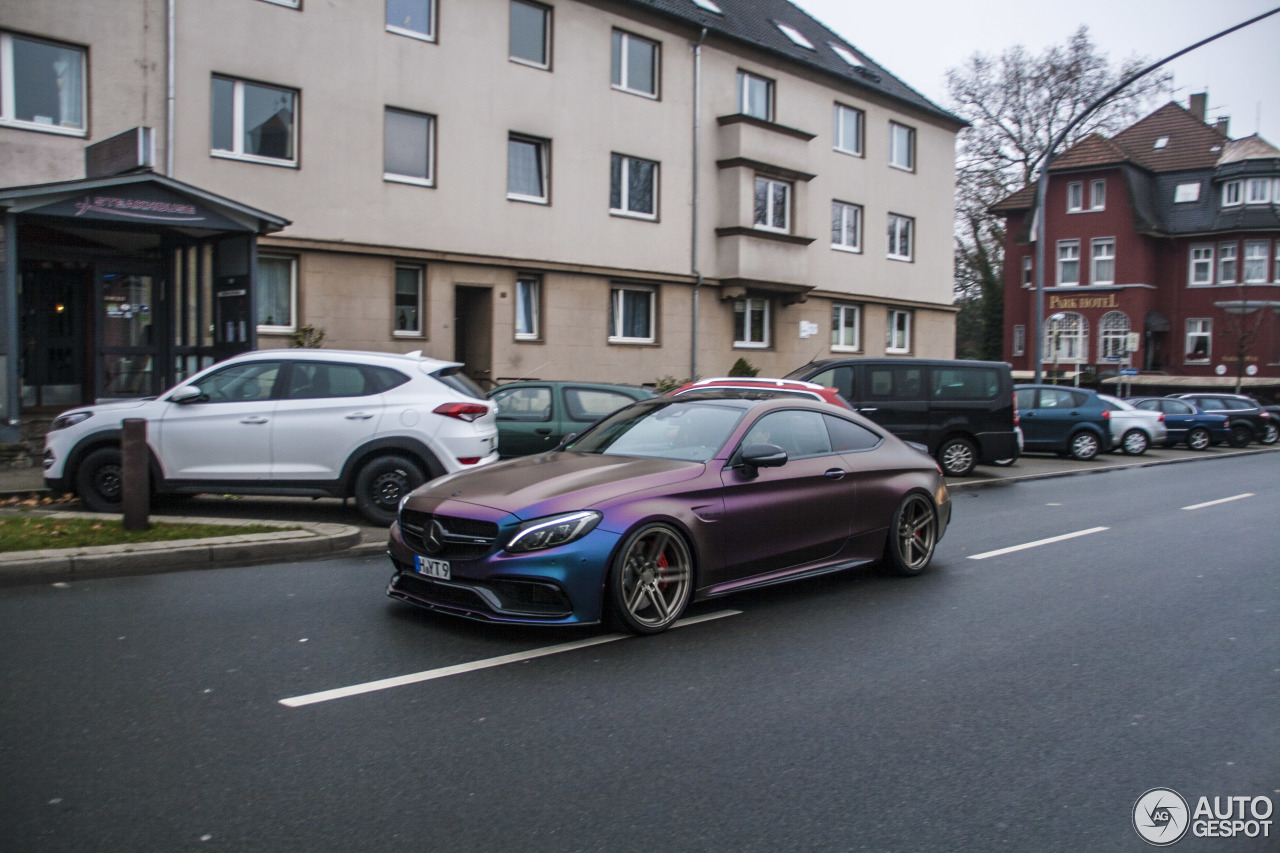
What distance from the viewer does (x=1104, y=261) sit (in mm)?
51906

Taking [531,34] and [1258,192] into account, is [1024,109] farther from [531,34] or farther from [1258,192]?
[531,34]

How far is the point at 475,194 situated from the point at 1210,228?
A: 4357 cm

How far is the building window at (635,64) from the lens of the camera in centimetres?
2392

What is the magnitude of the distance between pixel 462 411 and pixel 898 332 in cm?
2519

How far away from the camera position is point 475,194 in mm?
20984

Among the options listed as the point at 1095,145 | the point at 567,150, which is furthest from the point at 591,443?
the point at 1095,145

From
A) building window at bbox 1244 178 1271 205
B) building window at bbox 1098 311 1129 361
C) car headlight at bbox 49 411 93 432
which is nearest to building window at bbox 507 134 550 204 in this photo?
car headlight at bbox 49 411 93 432

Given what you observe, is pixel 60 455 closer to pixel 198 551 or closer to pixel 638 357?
pixel 198 551

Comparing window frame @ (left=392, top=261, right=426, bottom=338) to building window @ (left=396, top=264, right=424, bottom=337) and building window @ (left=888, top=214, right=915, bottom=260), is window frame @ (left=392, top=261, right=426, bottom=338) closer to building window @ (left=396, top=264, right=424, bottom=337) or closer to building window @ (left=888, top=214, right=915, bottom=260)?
building window @ (left=396, top=264, right=424, bottom=337)

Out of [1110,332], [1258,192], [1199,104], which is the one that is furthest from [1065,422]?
[1199,104]

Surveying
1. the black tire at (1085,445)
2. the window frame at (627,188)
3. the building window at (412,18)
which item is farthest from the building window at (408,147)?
the black tire at (1085,445)

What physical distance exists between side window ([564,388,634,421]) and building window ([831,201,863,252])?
18202mm

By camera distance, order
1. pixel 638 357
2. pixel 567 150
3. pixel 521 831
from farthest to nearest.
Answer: pixel 638 357, pixel 567 150, pixel 521 831

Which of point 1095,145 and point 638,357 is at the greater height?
point 1095,145
